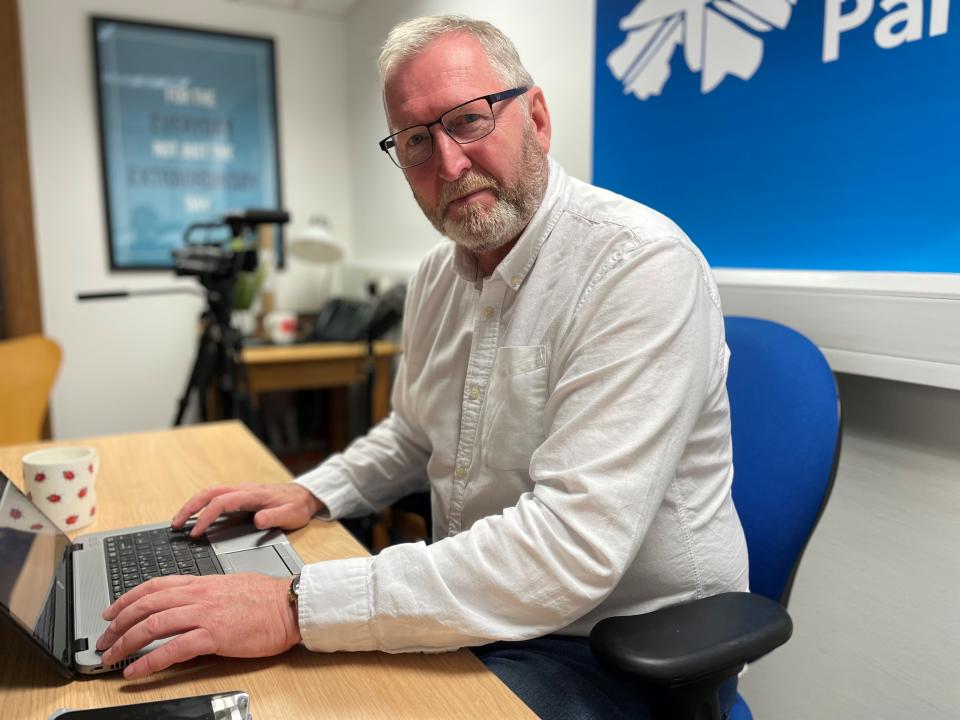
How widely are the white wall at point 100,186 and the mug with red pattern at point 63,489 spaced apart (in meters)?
2.58

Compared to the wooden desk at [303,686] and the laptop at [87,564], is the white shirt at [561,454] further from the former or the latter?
the laptop at [87,564]

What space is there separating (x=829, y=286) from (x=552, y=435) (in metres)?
0.62

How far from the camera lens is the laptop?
64 cm

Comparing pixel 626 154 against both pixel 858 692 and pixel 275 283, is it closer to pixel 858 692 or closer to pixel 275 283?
pixel 858 692

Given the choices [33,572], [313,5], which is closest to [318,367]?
[313,5]

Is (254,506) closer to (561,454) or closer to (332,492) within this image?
(332,492)

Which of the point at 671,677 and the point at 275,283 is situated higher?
the point at 275,283

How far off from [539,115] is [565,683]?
Result: 773 millimetres

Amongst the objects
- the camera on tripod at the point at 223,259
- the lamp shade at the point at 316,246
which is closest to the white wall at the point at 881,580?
the camera on tripod at the point at 223,259

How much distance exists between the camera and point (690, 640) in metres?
0.65

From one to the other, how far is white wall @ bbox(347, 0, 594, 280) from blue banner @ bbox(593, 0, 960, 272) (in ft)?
0.69

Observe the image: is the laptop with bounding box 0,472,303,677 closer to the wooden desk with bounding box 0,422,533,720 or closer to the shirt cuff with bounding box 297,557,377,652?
the wooden desk with bounding box 0,422,533,720

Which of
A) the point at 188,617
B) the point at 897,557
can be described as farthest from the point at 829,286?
the point at 188,617

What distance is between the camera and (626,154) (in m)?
1.72
